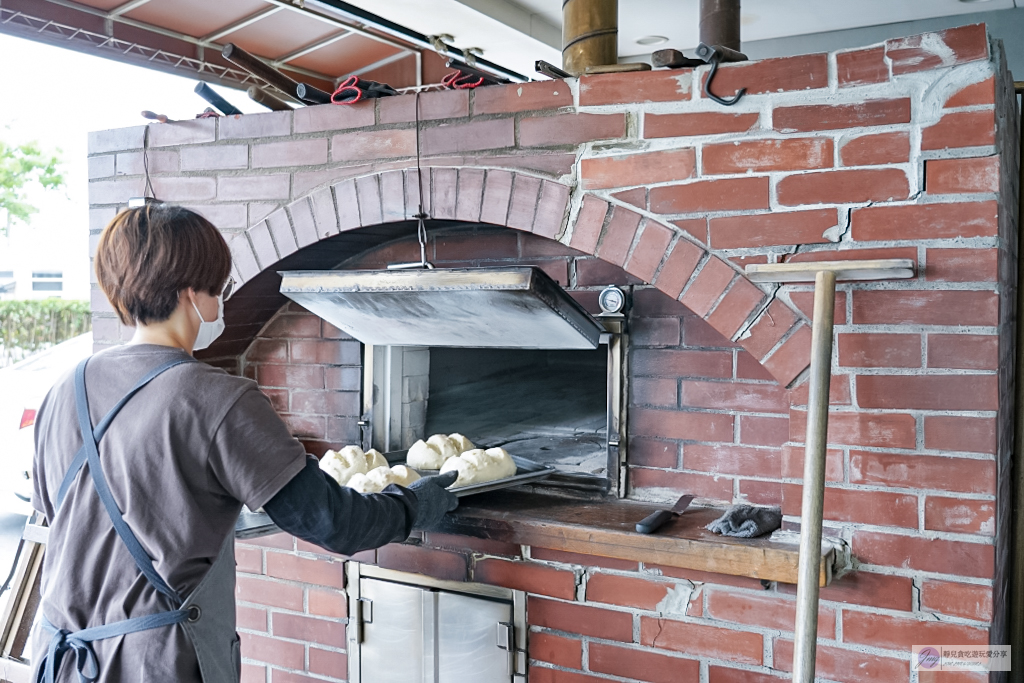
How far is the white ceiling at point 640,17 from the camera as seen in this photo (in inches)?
124

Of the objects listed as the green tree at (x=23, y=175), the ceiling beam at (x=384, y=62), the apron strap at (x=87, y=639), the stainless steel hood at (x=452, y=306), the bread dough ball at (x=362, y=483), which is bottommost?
the apron strap at (x=87, y=639)

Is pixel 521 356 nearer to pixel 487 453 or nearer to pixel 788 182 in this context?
pixel 487 453

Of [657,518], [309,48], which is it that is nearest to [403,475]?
[657,518]

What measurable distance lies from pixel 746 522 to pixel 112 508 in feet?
4.01

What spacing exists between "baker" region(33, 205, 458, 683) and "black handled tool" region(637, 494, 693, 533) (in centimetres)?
70

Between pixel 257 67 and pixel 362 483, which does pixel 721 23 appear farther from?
pixel 362 483

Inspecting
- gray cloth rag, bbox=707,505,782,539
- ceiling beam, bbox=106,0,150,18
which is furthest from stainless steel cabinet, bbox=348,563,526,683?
ceiling beam, bbox=106,0,150,18

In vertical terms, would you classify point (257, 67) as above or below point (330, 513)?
above

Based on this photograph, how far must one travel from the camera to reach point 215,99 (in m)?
2.23

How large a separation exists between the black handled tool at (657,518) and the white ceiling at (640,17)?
214 centimetres

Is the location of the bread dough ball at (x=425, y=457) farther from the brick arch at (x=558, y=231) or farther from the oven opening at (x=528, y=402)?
the brick arch at (x=558, y=231)

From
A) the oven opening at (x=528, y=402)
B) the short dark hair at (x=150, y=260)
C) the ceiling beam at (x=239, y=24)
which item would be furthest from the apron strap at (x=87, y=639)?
the ceiling beam at (x=239, y=24)

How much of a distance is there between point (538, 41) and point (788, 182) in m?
2.16

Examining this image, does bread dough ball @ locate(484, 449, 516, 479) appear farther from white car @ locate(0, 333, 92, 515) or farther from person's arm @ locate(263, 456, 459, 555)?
white car @ locate(0, 333, 92, 515)
